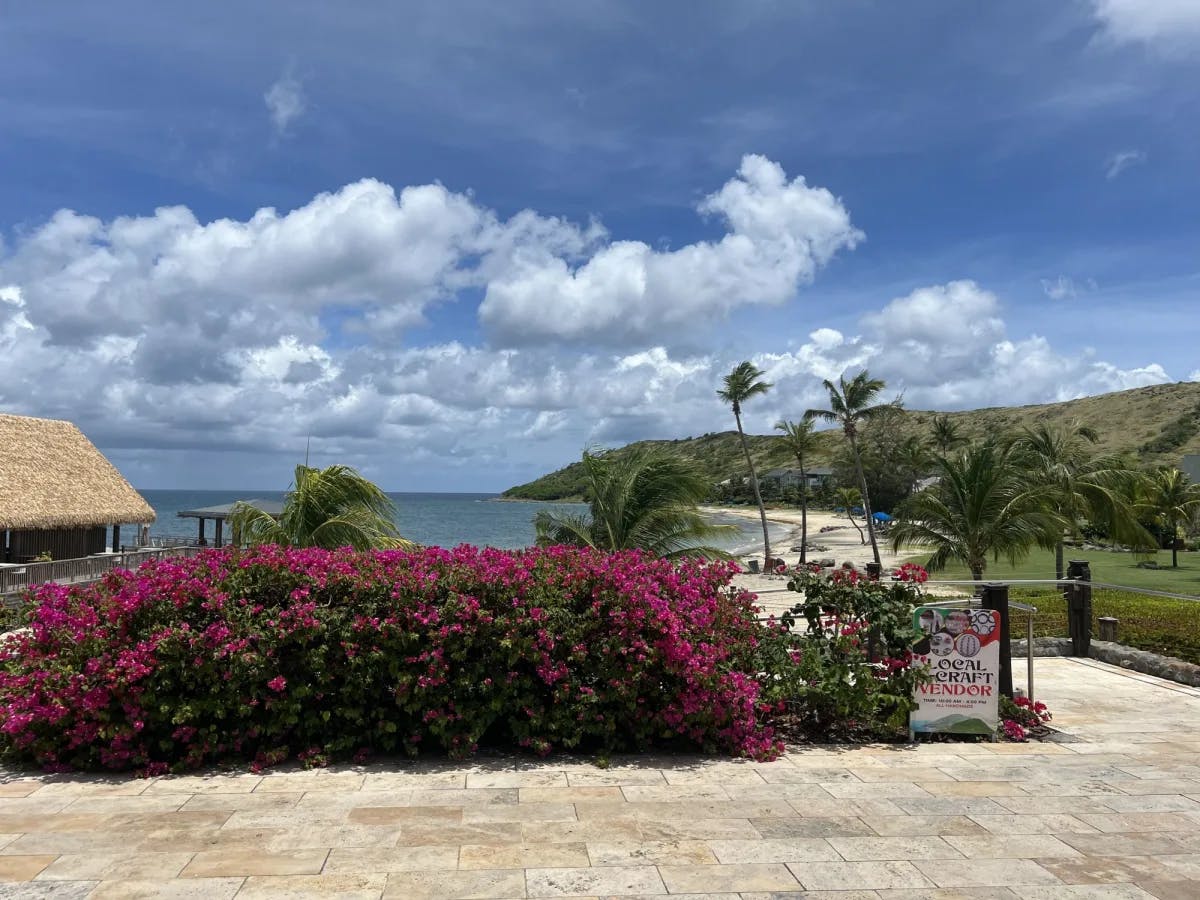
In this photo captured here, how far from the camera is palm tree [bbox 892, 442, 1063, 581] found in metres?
17.3

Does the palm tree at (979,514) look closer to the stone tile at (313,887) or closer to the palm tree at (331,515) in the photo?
the palm tree at (331,515)

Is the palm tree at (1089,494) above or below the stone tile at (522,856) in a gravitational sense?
above

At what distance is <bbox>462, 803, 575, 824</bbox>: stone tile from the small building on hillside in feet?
69.3

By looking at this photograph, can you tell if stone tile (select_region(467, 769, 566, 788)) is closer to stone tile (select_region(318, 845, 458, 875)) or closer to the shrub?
stone tile (select_region(318, 845, 458, 875))

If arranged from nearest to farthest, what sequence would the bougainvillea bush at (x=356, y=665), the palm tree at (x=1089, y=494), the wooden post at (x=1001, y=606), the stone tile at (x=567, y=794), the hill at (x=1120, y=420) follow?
the stone tile at (x=567, y=794) < the bougainvillea bush at (x=356, y=665) < the wooden post at (x=1001, y=606) < the palm tree at (x=1089, y=494) < the hill at (x=1120, y=420)

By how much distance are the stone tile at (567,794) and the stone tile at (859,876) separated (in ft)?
4.40

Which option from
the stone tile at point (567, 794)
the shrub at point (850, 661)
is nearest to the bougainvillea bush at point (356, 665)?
the stone tile at point (567, 794)

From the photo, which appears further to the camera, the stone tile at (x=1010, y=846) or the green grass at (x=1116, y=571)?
the green grass at (x=1116, y=571)

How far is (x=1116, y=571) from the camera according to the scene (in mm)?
25906

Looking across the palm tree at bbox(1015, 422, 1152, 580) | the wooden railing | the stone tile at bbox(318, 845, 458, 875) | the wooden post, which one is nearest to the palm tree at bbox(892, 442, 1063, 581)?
the palm tree at bbox(1015, 422, 1152, 580)

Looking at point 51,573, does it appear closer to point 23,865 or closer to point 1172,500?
point 23,865

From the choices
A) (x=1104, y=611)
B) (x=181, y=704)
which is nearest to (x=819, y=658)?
(x=181, y=704)

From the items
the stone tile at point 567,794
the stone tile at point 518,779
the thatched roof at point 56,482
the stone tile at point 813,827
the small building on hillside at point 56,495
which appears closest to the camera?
the stone tile at point 813,827

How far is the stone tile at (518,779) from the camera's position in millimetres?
5273
